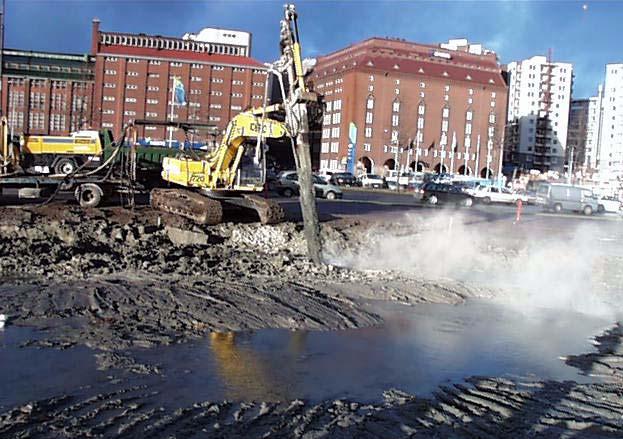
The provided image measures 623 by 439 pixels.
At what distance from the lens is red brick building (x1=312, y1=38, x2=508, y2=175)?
356 feet

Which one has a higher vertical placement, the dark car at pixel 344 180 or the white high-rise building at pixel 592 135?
the white high-rise building at pixel 592 135

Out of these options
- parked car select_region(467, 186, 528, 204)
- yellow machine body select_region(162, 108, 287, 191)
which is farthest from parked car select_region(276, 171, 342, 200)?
yellow machine body select_region(162, 108, 287, 191)

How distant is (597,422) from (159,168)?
Result: 2342cm

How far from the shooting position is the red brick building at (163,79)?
10794 cm

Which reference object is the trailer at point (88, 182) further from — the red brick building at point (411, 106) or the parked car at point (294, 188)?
the red brick building at point (411, 106)

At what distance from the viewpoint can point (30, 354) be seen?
344 inches

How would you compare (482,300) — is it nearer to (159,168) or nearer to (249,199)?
(249,199)

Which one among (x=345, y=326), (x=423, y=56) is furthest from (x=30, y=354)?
(x=423, y=56)

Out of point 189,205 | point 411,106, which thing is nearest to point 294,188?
point 189,205

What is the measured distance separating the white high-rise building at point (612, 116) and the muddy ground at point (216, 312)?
128 meters

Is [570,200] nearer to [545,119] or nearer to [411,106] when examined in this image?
[411,106]

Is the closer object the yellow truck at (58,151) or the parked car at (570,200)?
the yellow truck at (58,151)

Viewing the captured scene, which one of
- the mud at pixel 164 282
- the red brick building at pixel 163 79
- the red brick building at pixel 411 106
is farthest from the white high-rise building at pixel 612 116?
the mud at pixel 164 282

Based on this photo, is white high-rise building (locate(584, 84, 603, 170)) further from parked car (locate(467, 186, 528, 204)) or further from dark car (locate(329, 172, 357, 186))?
parked car (locate(467, 186, 528, 204))
